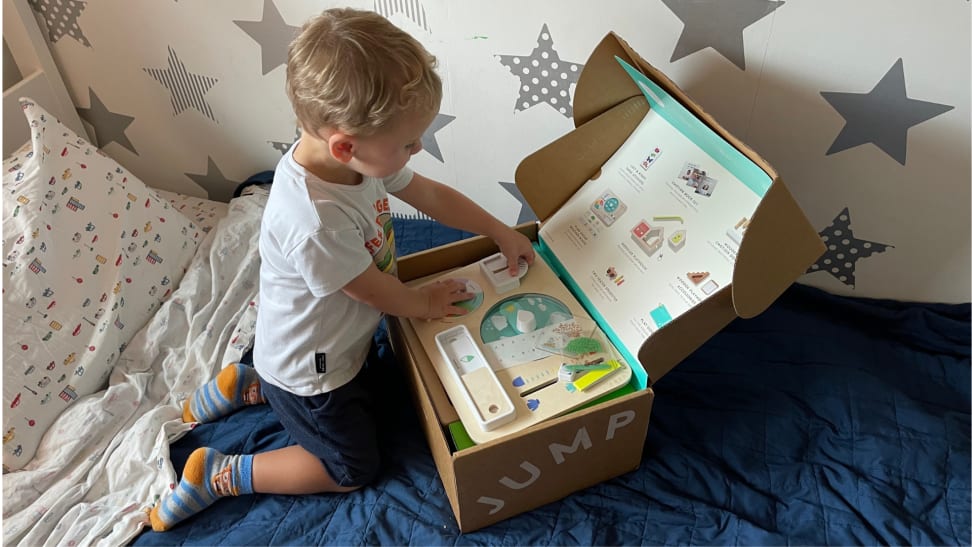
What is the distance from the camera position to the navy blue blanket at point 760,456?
0.96 metres

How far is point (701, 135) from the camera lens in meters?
0.95

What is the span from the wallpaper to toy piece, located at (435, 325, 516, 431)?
0.45 meters

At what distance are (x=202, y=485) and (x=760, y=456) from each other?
0.84 metres

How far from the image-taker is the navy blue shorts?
3.31ft

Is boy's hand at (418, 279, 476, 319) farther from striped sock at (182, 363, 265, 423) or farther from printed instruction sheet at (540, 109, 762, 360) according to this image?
striped sock at (182, 363, 265, 423)

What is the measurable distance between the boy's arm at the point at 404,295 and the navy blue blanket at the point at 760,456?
22 centimetres

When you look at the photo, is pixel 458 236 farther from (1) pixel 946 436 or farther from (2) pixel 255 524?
(1) pixel 946 436

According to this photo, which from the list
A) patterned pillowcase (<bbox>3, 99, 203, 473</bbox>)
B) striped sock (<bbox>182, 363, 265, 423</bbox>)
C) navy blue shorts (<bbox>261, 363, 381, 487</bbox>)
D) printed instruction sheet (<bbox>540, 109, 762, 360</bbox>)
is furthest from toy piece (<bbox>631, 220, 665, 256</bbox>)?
patterned pillowcase (<bbox>3, 99, 203, 473</bbox>)

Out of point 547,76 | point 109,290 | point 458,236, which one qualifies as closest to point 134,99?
point 109,290

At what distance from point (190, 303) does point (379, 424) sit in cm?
46

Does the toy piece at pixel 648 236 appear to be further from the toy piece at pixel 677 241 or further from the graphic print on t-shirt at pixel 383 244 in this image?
the graphic print on t-shirt at pixel 383 244

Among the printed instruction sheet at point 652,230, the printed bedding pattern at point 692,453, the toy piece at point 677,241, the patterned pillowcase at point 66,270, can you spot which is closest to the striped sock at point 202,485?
the printed bedding pattern at point 692,453

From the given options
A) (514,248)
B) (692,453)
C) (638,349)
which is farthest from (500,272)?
(692,453)

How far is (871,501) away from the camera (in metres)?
0.96
